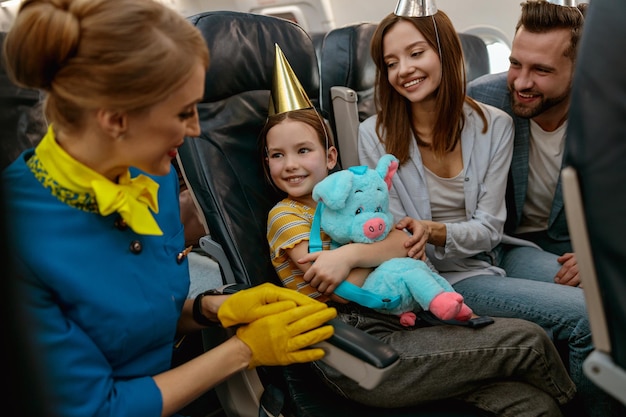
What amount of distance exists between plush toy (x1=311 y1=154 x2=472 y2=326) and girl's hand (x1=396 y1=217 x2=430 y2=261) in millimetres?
62

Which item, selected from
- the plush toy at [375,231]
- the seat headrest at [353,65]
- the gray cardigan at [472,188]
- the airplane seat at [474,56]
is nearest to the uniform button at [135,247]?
the plush toy at [375,231]

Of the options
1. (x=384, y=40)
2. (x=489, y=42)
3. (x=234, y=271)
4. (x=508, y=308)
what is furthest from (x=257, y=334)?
(x=489, y=42)

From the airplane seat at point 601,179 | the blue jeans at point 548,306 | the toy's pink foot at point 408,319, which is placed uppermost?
the airplane seat at point 601,179

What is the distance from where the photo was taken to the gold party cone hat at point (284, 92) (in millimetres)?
1691

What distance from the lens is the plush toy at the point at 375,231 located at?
1474 millimetres

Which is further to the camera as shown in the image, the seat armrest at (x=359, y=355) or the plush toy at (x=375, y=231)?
the plush toy at (x=375, y=231)

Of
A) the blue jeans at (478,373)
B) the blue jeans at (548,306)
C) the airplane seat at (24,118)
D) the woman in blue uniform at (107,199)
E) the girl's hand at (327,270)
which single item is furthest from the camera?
the blue jeans at (548,306)

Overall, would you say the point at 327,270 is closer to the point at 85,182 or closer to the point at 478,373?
the point at 478,373

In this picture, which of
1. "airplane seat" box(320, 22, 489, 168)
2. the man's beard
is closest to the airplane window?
"airplane seat" box(320, 22, 489, 168)

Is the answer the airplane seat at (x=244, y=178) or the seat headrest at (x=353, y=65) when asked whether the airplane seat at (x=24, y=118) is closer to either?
the airplane seat at (x=244, y=178)

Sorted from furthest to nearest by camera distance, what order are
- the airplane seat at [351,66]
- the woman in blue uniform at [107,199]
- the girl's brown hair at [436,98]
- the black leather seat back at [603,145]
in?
the airplane seat at [351,66]
the girl's brown hair at [436,98]
the woman in blue uniform at [107,199]
the black leather seat back at [603,145]

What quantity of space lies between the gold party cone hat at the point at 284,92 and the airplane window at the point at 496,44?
3.03 metres

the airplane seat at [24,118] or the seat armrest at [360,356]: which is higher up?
the airplane seat at [24,118]

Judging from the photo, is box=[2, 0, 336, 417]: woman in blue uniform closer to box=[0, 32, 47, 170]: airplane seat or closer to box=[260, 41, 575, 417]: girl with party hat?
box=[0, 32, 47, 170]: airplane seat
